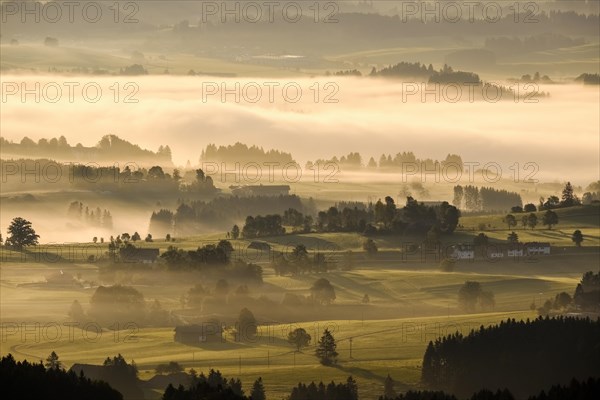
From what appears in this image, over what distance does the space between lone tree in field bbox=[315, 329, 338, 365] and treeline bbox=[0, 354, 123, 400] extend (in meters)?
32.1

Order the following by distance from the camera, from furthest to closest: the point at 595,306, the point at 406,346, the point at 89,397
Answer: the point at 595,306 → the point at 406,346 → the point at 89,397

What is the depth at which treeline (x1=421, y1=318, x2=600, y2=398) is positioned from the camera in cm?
15775

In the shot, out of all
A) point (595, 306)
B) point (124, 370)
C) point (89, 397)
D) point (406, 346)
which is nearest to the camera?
point (89, 397)

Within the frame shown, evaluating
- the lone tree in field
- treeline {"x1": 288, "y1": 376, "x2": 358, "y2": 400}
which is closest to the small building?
the lone tree in field

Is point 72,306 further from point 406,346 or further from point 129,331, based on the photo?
point 406,346

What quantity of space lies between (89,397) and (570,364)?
1557 inches

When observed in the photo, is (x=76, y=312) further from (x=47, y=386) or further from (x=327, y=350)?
(x=47, y=386)

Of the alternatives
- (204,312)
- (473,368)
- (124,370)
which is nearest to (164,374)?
(124,370)

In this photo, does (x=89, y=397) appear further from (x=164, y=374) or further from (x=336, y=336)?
(x=336, y=336)

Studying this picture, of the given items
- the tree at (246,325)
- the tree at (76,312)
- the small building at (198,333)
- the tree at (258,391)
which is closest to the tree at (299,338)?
the tree at (246,325)

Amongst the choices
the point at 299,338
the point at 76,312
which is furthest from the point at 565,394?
the point at 76,312

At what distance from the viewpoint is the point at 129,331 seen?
190 m

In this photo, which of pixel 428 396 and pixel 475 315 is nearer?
pixel 428 396

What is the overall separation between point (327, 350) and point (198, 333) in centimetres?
1809
